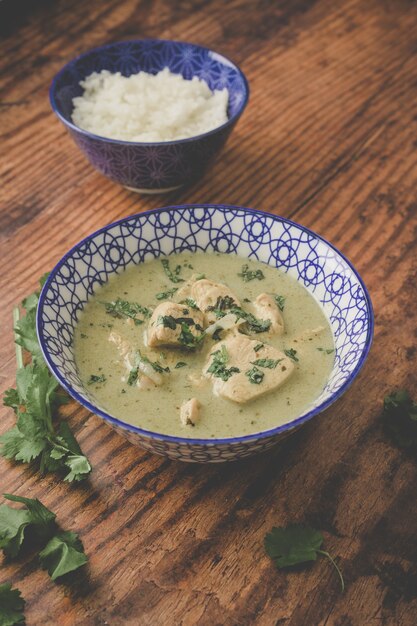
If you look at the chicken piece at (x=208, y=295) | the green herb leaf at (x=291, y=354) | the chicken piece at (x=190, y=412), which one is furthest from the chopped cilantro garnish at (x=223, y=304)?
the chicken piece at (x=190, y=412)

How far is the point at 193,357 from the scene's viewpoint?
6.66 ft

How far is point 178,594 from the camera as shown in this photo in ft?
5.46

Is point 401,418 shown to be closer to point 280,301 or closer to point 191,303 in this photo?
point 280,301

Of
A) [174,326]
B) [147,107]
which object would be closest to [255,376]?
[174,326]

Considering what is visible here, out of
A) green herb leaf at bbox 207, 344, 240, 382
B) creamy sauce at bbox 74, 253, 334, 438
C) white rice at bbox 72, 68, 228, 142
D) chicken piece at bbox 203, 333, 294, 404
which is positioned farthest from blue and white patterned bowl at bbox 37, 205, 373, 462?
white rice at bbox 72, 68, 228, 142

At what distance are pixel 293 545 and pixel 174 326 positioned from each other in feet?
2.32

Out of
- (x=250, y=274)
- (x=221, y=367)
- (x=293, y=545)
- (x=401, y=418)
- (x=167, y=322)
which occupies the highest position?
(x=167, y=322)

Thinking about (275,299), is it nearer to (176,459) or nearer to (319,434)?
(319,434)

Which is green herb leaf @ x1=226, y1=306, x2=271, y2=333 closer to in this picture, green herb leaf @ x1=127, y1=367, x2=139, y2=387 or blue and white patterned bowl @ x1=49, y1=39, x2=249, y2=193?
green herb leaf @ x1=127, y1=367, x2=139, y2=387

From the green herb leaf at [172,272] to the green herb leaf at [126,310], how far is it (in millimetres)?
158

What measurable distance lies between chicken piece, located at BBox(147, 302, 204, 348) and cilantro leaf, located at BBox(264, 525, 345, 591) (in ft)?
1.98

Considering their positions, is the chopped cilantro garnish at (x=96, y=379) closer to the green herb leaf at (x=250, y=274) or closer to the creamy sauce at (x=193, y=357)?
the creamy sauce at (x=193, y=357)

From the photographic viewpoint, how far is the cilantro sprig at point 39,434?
1.88 m

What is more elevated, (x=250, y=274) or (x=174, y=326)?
(x=174, y=326)
